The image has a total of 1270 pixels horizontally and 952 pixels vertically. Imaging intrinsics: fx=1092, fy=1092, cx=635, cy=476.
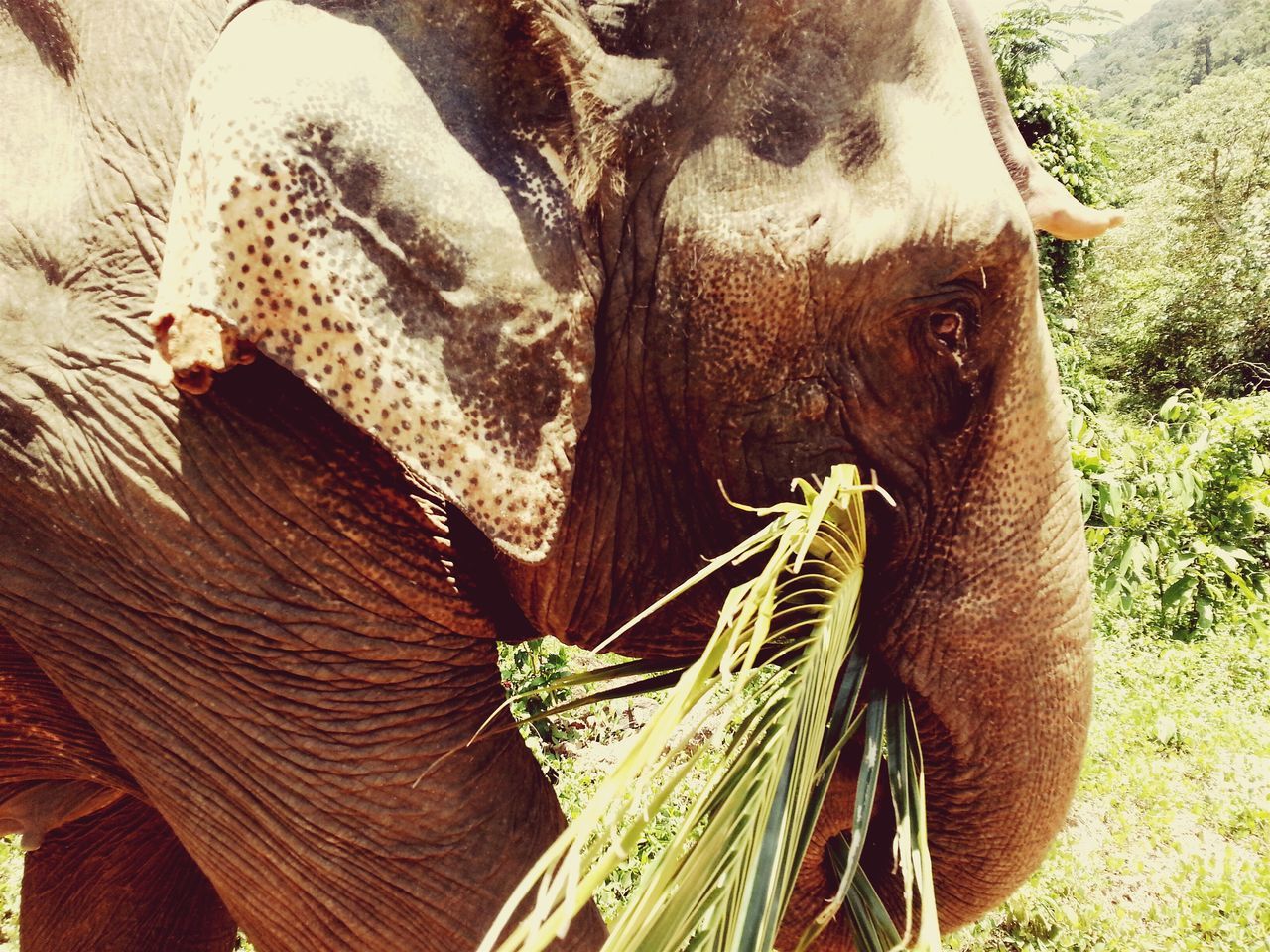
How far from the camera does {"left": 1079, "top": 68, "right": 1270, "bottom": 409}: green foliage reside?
48.7ft

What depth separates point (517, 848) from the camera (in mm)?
1637

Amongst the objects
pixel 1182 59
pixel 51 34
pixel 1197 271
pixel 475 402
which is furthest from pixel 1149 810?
pixel 1182 59

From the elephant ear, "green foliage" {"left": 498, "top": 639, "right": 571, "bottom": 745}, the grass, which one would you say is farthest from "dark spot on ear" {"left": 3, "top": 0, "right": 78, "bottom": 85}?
→ the grass

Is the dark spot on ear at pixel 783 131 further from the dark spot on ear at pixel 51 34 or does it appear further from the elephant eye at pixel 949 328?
the dark spot on ear at pixel 51 34

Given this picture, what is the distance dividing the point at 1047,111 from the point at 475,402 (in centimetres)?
1186

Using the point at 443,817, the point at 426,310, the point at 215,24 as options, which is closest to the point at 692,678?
the point at 426,310

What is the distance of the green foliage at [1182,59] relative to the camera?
56.0 metres

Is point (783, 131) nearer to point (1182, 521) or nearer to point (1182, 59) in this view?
point (1182, 521)

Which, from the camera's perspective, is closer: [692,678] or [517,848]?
[692,678]

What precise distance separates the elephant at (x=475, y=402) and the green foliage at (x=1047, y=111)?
32.9ft

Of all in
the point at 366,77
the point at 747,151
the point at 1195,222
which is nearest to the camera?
the point at 366,77

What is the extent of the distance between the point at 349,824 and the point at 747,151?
3.61ft

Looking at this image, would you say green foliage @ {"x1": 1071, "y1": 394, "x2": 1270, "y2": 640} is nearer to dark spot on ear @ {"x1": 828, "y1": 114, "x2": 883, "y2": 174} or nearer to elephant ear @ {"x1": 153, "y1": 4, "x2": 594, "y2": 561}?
dark spot on ear @ {"x1": 828, "y1": 114, "x2": 883, "y2": 174}

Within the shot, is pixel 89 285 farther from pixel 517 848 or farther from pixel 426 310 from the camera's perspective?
pixel 517 848
